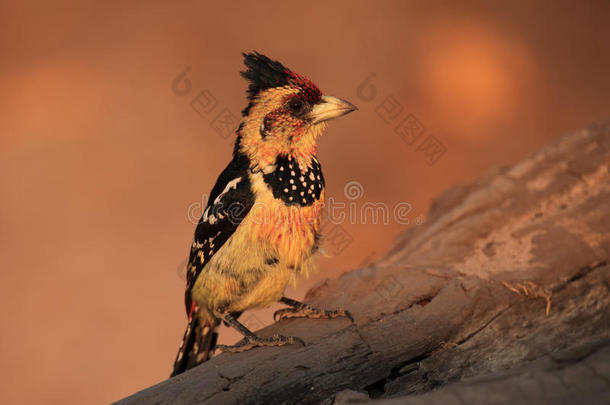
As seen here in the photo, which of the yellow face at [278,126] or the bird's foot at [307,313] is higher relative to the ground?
the yellow face at [278,126]

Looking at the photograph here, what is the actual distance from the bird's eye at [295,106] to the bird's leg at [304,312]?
1.13m

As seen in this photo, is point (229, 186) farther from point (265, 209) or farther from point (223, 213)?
point (265, 209)

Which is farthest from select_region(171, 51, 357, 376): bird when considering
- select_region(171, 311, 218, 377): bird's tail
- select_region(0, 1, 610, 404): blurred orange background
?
select_region(0, 1, 610, 404): blurred orange background

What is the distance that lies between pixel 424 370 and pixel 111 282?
4014 millimetres

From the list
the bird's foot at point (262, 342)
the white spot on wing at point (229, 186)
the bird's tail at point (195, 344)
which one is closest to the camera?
the bird's foot at point (262, 342)

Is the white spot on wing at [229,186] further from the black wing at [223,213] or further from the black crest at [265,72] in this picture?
the black crest at [265,72]

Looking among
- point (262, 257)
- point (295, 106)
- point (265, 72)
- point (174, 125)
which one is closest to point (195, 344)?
point (262, 257)

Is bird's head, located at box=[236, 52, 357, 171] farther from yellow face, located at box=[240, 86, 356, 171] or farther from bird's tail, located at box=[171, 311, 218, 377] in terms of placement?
bird's tail, located at box=[171, 311, 218, 377]

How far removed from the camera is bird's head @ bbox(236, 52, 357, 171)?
3111mm

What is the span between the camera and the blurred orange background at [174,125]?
5.64m

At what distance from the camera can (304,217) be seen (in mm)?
3066

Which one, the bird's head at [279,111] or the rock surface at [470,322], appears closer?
the rock surface at [470,322]

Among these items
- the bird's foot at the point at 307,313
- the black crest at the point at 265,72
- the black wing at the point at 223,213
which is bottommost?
the bird's foot at the point at 307,313

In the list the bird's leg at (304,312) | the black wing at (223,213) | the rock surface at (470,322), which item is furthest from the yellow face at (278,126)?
the rock surface at (470,322)
